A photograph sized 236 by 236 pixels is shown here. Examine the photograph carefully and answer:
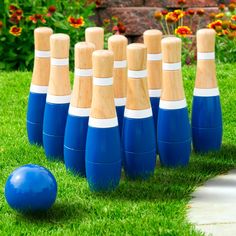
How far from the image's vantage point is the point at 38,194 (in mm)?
3330

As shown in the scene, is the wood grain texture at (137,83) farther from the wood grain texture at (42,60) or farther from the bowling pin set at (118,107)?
the wood grain texture at (42,60)

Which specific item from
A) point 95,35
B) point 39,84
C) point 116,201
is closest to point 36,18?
point 39,84

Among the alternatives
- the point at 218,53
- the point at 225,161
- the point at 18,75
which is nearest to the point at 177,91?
the point at 225,161

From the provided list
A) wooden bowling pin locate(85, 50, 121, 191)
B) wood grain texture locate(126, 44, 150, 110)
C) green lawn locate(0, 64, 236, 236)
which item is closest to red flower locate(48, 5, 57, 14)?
green lawn locate(0, 64, 236, 236)

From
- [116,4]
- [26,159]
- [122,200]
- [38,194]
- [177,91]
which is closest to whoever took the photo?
[38,194]

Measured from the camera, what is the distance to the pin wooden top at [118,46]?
3.82 m

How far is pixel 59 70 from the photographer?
3977 millimetres

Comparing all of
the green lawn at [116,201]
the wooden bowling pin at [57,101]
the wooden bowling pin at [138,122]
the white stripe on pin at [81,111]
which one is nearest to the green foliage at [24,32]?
the green lawn at [116,201]

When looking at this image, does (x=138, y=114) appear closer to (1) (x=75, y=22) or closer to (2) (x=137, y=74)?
(2) (x=137, y=74)

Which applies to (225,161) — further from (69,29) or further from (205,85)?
(69,29)

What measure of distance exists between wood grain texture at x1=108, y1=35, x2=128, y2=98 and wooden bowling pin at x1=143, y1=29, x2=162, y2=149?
203 mm

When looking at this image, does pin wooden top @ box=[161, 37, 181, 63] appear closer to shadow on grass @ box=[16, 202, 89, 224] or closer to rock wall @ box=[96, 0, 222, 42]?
shadow on grass @ box=[16, 202, 89, 224]

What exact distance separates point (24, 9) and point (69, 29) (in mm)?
420

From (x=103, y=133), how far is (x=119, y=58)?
48cm
